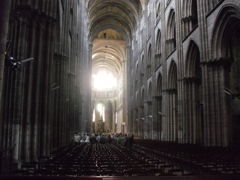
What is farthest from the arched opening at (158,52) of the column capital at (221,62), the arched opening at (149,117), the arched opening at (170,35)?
the column capital at (221,62)

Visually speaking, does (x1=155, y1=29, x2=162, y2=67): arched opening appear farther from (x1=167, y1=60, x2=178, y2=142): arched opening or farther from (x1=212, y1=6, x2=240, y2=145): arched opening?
(x1=212, y1=6, x2=240, y2=145): arched opening

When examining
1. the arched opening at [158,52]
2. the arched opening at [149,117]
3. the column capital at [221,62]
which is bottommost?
the arched opening at [149,117]

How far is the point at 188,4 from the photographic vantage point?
69.5 feet

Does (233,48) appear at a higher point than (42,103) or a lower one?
higher

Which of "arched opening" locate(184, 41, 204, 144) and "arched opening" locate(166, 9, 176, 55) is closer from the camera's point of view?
"arched opening" locate(184, 41, 204, 144)

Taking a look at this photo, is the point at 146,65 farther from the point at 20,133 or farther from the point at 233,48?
the point at 20,133

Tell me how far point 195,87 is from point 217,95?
16.9 ft

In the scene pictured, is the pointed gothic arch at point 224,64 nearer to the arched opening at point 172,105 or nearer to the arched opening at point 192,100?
the arched opening at point 192,100

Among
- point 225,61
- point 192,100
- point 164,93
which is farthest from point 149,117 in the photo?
point 225,61

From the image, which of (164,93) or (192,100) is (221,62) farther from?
(164,93)

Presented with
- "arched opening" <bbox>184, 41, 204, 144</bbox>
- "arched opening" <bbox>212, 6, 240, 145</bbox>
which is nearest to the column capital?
"arched opening" <bbox>212, 6, 240, 145</bbox>

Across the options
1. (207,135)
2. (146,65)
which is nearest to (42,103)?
(207,135)

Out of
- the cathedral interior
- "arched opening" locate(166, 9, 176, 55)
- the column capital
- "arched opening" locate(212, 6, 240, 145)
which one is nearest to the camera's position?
the cathedral interior

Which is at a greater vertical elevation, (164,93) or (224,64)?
(224,64)
